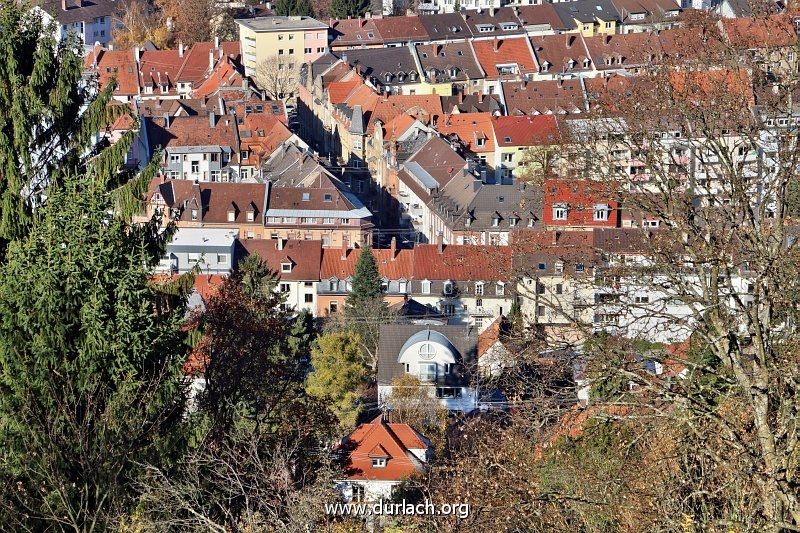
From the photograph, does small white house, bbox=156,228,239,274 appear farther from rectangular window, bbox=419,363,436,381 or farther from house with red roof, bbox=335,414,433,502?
house with red roof, bbox=335,414,433,502

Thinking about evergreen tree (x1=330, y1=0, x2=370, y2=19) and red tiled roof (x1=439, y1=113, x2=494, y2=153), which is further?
evergreen tree (x1=330, y1=0, x2=370, y2=19)

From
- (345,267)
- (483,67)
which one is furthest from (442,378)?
(483,67)

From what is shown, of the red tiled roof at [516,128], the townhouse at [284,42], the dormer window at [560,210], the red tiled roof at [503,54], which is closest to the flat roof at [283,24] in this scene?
the townhouse at [284,42]

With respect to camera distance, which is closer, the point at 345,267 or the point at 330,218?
the point at 345,267

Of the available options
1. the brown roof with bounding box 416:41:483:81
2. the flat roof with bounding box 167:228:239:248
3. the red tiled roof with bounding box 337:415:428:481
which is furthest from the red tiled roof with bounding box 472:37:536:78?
the red tiled roof with bounding box 337:415:428:481

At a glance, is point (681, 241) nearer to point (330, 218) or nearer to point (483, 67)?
point (330, 218)

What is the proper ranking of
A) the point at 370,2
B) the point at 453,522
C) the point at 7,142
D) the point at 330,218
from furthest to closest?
the point at 370,2
the point at 330,218
the point at 7,142
the point at 453,522

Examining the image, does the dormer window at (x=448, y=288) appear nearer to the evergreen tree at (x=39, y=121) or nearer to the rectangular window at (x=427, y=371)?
the rectangular window at (x=427, y=371)

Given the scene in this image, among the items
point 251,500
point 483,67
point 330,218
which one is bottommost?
point 251,500
